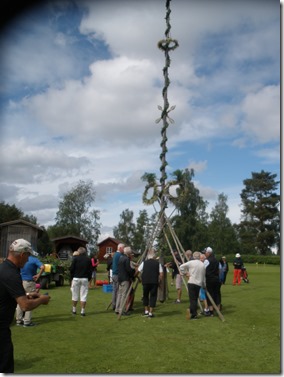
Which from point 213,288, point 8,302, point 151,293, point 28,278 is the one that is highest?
point 8,302

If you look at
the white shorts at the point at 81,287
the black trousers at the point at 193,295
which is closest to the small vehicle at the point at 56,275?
the white shorts at the point at 81,287

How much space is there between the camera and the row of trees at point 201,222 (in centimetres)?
5831

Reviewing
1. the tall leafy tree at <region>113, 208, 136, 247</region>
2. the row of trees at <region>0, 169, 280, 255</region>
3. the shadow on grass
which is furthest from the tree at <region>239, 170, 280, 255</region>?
the shadow on grass

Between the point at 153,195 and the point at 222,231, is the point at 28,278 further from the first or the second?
the point at 222,231

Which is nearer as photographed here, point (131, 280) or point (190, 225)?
point (131, 280)

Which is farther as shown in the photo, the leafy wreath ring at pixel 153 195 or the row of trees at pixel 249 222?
the row of trees at pixel 249 222

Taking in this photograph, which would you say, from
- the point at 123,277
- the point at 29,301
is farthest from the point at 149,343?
the point at 29,301

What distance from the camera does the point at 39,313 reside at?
11797 mm

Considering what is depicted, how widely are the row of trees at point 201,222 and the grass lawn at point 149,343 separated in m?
36.1

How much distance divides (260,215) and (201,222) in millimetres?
17245

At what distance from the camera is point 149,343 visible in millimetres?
8078

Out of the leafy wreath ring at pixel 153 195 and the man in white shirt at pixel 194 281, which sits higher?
the leafy wreath ring at pixel 153 195

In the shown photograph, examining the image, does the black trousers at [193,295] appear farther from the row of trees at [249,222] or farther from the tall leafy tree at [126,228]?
the tall leafy tree at [126,228]

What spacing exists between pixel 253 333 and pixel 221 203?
240ft
